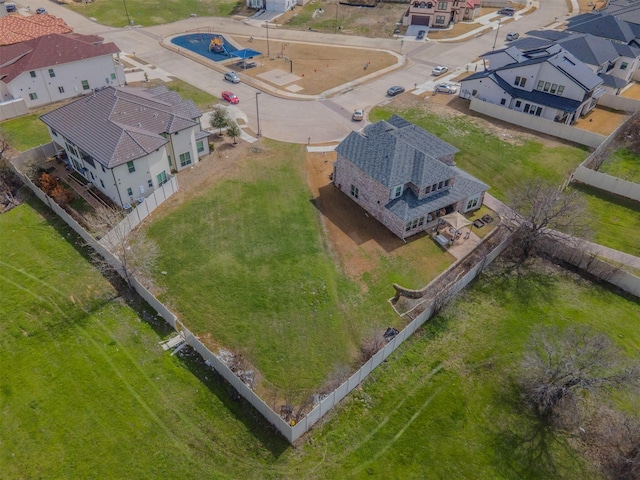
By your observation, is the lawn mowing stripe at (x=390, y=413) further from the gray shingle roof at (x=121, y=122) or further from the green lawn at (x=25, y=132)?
the green lawn at (x=25, y=132)

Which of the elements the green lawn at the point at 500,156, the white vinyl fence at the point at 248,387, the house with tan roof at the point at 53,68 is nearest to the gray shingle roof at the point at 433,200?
the green lawn at the point at 500,156

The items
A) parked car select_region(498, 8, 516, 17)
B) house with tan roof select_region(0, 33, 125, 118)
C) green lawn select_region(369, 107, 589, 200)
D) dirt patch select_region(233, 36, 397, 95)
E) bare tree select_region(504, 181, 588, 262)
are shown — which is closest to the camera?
bare tree select_region(504, 181, 588, 262)

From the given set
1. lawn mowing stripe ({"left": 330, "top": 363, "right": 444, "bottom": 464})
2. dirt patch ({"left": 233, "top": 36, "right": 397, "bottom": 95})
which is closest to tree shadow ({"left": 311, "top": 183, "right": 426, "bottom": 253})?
lawn mowing stripe ({"left": 330, "top": 363, "right": 444, "bottom": 464})

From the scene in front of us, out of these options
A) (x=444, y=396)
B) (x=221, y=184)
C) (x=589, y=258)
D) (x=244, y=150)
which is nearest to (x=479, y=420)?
(x=444, y=396)

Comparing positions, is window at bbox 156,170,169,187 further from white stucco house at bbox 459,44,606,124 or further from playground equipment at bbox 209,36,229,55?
white stucco house at bbox 459,44,606,124

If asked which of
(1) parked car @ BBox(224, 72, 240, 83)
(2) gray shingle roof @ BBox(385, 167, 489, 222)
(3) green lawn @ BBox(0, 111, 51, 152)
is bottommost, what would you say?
(3) green lawn @ BBox(0, 111, 51, 152)

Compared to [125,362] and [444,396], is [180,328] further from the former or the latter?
[444,396]
